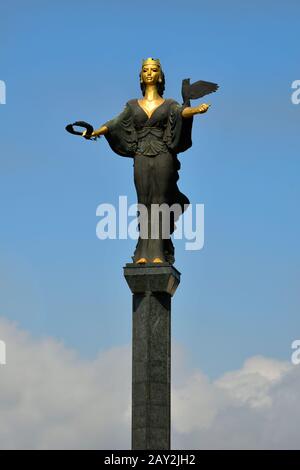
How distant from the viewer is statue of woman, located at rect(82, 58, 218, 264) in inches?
1371

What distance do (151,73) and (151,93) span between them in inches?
19.1

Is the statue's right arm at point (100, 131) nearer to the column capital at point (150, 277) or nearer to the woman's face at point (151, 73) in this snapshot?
the woman's face at point (151, 73)

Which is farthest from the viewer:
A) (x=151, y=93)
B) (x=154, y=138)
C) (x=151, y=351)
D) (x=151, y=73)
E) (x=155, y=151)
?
(x=151, y=93)

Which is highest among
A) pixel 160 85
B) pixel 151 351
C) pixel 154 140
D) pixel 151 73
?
pixel 151 73

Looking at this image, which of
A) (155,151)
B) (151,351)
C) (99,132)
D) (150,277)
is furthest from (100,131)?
(151,351)

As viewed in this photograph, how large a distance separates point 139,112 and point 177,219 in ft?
8.81

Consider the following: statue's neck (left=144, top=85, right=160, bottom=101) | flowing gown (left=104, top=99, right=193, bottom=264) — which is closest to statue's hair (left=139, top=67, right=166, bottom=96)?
statue's neck (left=144, top=85, right=160, bottom=101)

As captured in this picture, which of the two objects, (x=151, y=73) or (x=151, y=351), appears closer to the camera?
(x=151, y=351)

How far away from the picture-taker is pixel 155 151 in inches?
1378

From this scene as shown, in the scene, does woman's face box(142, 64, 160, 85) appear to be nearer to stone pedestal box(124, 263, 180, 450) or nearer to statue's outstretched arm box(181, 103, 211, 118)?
statue's outstretched arm box(181, 103, 211, 118)

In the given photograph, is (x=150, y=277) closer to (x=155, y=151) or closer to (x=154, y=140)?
(x=155, y=151)

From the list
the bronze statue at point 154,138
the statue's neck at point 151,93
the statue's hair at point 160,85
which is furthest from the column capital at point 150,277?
the statue's hair at point 160,85

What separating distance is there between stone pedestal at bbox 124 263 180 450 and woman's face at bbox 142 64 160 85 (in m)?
4.46
